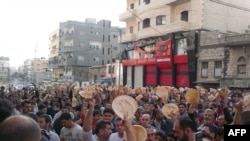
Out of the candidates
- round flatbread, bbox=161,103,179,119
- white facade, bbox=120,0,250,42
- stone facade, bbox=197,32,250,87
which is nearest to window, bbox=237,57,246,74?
stone facade, bbox=197,32,250,87

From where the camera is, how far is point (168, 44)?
107 ft

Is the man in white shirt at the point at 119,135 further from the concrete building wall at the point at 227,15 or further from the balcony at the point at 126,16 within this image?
the balcony at the point at 126,16

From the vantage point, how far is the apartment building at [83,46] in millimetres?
63969

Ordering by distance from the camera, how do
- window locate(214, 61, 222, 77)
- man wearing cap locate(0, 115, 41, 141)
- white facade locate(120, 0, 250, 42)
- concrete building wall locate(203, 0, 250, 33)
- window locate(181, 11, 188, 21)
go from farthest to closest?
window locate(181, 11, 188, 21), concrete building wall locate(203, 0, 250, 33), white facade locate(120, 0, 250, 42), window locate(214, 61, 222, 77), man wearing cap locate(0, 115, 41, 141)

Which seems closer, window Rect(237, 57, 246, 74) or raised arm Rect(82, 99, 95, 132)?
raised arm Rect(82, 99, 95, 132)

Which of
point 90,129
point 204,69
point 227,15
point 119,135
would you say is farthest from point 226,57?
point 90,129

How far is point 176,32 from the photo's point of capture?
31516mm

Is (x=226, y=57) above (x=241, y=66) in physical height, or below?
above

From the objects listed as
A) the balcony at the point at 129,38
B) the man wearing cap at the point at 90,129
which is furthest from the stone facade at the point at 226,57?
the man wearing cap at the point at 90,129

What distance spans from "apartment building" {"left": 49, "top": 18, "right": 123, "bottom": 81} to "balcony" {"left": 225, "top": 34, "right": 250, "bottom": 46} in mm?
37168

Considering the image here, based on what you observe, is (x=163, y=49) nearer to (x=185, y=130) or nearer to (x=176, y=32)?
(x=176, y=32)

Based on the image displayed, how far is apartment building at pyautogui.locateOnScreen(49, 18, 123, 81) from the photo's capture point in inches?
2518

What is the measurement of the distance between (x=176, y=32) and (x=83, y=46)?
119ft

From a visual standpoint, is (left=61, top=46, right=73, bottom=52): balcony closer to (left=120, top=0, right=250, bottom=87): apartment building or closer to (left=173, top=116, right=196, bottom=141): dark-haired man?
(left=120, top=0, right=250, bottom=87): apartment building
